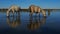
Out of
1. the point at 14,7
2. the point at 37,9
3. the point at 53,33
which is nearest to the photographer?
the point at 53,33

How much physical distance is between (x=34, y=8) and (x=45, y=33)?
579 inches

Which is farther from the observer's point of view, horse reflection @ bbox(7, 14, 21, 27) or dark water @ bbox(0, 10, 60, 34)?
horse reflection @ bbox(7, 14, 21, 27)

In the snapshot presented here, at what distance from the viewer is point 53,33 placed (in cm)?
977

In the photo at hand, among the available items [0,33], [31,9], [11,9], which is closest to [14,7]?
[11,9]

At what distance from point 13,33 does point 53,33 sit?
2.08 meters

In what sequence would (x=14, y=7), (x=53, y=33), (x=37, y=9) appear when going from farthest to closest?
(x=14, y=7) → (x=37, y=9) → (x=53, y=33)

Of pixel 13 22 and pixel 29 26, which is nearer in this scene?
pixel 29 26

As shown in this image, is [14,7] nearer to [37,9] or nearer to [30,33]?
[37,9]

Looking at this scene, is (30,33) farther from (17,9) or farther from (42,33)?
(17,9)

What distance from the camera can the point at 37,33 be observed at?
980 cm

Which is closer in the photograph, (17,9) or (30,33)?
(30,33)

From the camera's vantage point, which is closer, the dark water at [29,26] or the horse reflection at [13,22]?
the dark water at [29,26]

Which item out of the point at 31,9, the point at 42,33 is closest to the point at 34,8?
the point at 31,9

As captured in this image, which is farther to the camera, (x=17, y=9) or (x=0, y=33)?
(x=17, y=9)
